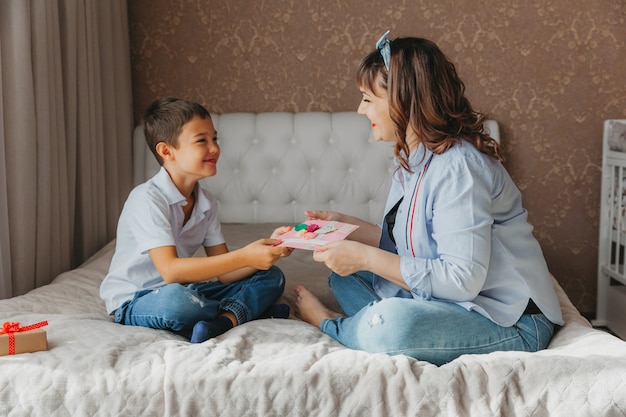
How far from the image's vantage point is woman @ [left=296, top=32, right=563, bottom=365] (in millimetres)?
1804

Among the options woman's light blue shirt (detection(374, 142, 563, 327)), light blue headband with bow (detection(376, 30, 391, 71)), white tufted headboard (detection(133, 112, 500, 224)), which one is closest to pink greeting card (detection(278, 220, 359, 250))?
woman's light blue shirt (detection(374, 142, 563, 327))

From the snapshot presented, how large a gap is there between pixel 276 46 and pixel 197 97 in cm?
47

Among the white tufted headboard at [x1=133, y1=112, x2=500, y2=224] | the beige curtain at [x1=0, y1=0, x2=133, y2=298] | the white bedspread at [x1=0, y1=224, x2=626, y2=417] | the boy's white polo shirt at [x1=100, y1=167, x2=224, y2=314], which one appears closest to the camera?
the white bedspread at [x1=0, y1=224, x2=626, y2=417]

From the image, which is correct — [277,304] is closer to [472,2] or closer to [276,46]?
[276,46]

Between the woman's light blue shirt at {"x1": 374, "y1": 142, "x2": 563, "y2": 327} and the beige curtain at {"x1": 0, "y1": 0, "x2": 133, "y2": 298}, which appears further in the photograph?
the beige curtain at {"x1": 0, "y1": 0, "x2": 133, "y2": 298}

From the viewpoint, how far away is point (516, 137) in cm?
363

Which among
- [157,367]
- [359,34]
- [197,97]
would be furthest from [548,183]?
[157,367]

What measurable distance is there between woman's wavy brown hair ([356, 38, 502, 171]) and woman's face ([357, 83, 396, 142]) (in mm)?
35

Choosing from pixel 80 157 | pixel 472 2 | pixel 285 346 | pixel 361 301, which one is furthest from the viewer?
pixel 472 2

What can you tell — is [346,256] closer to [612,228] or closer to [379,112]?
[379,112]

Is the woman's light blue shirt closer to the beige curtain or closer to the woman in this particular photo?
the woman

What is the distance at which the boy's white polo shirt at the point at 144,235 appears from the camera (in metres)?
2.11

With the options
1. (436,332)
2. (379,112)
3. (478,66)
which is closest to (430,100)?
(379,112)

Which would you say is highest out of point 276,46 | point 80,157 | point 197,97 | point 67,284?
point 276,46
